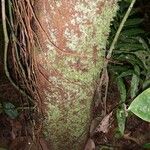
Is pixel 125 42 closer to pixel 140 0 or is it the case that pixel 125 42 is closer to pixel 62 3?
pixel 140 0

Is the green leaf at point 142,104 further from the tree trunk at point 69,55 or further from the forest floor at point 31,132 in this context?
the forest floor at point 31,132

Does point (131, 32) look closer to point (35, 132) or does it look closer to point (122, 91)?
point (122, 91)

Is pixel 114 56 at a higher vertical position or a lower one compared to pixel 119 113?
higher

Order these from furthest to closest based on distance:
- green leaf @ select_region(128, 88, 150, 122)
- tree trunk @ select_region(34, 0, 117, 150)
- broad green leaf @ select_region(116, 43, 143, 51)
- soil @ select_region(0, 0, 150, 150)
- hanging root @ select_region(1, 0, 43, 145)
→ broad green leaf @ select_region(116, 43, 143, 51)
soil @ select_region(0, 0, 150, 150)
hanging root @ select_region(1, 0, 43, 145)
tree trunk @ select_region(34, 0, 117, 150)
green leaf @ select_region(128, 88, 150, 122)

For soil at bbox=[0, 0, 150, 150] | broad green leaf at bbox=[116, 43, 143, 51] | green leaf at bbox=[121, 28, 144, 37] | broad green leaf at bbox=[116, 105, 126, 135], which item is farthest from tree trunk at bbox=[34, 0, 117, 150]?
green leaf at bbox=[121, 28, 144, 37]

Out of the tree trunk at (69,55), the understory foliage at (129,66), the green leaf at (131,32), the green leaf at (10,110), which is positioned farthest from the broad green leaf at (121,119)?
the green leaf at (10,110)

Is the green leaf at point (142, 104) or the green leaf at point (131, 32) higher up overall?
the green leaf at point (142, 104)

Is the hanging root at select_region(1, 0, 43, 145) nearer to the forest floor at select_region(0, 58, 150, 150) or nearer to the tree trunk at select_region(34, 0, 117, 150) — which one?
the tree trunk at select_region(34, 0, 117, 150)

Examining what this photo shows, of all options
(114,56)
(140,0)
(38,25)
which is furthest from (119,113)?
(140,0)
